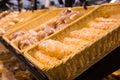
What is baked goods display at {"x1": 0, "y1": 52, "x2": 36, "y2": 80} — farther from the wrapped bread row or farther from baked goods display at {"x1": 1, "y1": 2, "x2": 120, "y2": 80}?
the wrapped bread row

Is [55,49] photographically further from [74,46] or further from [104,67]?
[104,67]

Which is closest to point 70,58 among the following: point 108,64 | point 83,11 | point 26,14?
point 108,64

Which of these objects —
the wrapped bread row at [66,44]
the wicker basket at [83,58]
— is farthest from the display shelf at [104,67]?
the wrapped bread row at [66,44]

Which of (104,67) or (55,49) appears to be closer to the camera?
(104,67)

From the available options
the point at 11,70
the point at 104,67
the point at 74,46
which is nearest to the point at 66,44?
the point at 74,46

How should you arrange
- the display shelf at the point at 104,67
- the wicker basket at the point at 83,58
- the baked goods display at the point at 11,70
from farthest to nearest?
the baked goods display at the point at 11,70 → the display shelf at the point at 104,67 → the wicker basket at the point at 83,58

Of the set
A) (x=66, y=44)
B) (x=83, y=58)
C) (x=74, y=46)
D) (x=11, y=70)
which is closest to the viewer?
(x=83, y=58)

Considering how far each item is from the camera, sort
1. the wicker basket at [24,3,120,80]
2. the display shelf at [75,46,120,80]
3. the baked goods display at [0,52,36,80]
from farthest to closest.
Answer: the baked goods display at [0,52,36,80], the display shelf at [75,46,120,80], the wicker basket at [24,3,120,80]

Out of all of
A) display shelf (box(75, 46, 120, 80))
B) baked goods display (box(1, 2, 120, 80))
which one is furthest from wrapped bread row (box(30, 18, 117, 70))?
display shelf (box(75, 46, 120, 80))

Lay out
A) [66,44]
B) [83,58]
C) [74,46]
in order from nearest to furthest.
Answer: [83,58] → [74,46] → [66,44]

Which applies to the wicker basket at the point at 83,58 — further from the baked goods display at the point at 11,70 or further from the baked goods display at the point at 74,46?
the baked goods display at the point at 11,70

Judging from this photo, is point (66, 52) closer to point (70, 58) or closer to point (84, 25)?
point (70, 58)
